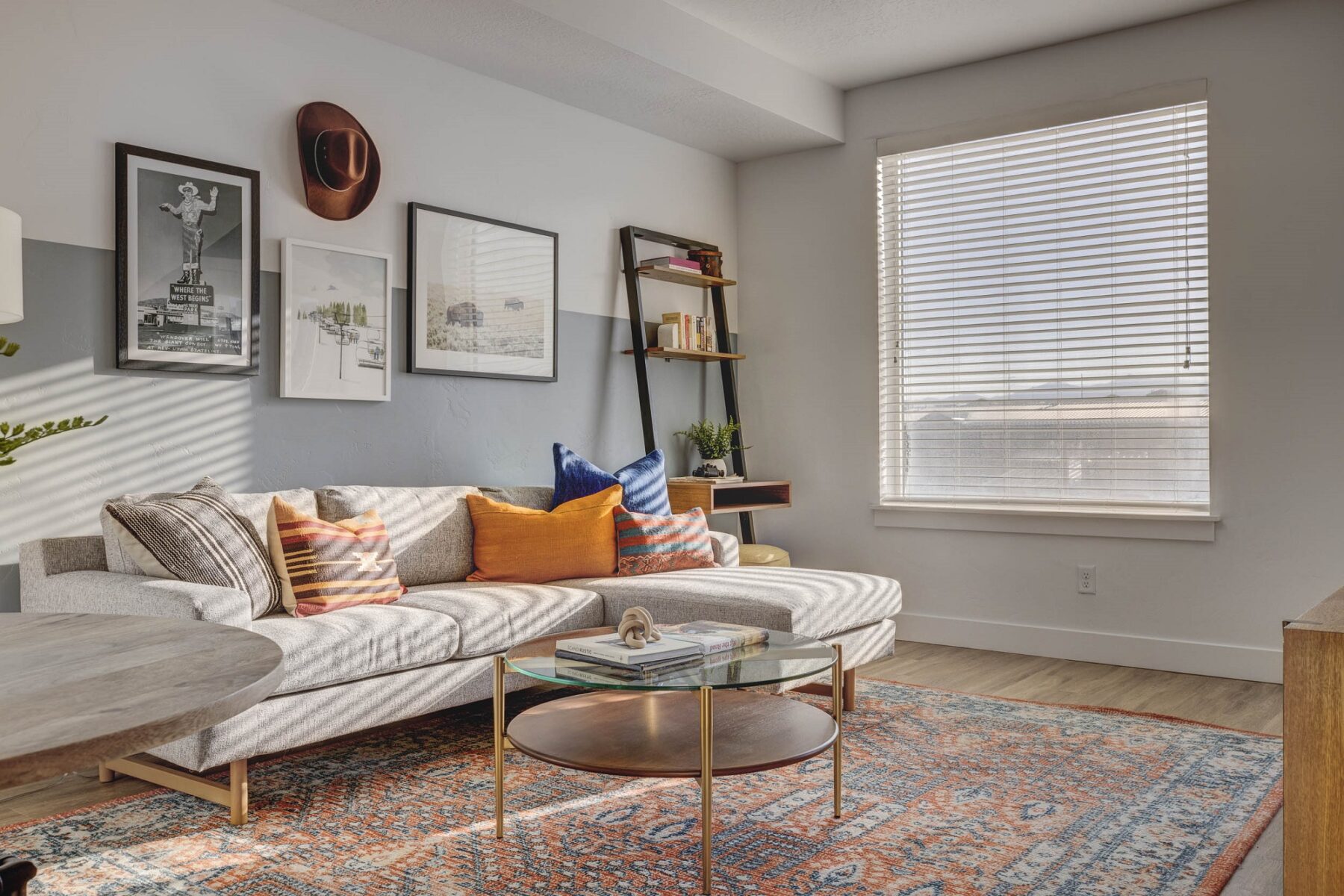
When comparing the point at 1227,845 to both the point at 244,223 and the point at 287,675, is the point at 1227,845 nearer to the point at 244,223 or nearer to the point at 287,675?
the point at 287,675

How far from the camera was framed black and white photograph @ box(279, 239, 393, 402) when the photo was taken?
3.43 meters

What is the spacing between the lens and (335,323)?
357cm

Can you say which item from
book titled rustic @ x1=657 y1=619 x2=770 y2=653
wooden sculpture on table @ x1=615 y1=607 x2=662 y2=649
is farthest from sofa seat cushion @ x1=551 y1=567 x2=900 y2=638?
wooden sculpture on table @ x1=615 y1=607 x2=662 y2=649

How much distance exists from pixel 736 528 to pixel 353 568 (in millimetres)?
2676

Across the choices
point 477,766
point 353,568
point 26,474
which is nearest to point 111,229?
point 26,474

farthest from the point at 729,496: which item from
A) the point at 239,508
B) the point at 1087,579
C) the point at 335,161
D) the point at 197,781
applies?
the point at 197,781

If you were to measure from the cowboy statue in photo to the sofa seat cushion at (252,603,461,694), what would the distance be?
1.13 m

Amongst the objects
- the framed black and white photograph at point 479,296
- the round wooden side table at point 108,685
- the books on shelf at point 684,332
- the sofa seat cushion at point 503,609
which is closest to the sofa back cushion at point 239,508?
the sofa seat cushion at point 503,609

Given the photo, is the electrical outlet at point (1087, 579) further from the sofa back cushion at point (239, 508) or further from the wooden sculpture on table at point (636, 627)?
the sofa back cushion at point (239, 508)

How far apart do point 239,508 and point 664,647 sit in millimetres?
1418

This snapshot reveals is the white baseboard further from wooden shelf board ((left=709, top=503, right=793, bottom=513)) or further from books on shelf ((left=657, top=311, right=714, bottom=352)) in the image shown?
books on shelf ((left=657, top=311, right=714, bottom=352))

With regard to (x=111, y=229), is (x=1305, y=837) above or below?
below

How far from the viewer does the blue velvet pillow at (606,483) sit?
3.86 meters

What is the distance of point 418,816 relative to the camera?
2428 millimetres
